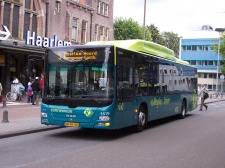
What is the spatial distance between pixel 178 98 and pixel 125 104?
251 inches

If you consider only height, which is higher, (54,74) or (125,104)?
(54,74)

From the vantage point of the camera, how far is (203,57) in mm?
81312

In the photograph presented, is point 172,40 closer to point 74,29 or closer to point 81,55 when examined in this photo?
point 74,29

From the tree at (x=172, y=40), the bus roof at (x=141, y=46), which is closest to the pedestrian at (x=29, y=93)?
the bus roof at (x=141, y=46)

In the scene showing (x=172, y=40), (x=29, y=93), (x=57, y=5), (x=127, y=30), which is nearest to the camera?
(x=29, y=93)

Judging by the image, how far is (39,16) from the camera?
29.7 m

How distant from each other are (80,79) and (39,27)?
66.8ft

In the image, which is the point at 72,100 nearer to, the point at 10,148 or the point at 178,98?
the point at 10,148

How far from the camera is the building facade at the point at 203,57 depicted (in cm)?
8056

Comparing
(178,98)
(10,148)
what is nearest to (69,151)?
(10,148)

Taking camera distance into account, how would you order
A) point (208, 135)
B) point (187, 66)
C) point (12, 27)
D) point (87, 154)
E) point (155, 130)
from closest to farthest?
1. point (87, 154)
2. point (208, 135)
3. point (155, 130)
4. point (187, 66)
5. point (12, 27)

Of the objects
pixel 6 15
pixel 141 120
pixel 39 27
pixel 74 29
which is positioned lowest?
pixel 141 120

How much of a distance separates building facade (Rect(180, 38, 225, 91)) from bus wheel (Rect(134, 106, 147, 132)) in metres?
71.0

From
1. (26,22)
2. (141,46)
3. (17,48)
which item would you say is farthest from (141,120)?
(26,22)
